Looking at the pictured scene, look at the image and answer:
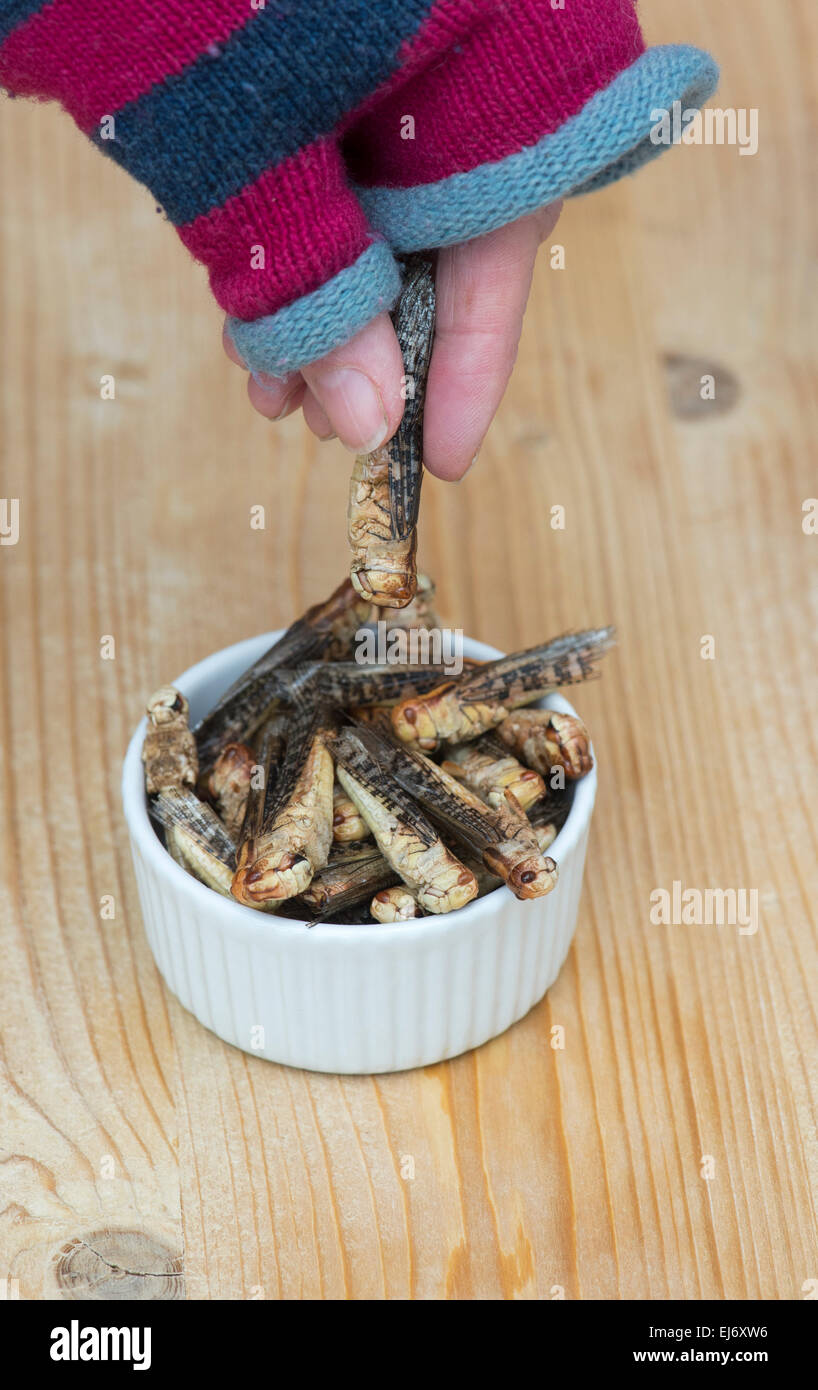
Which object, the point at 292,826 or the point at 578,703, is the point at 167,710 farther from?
the point at 578,703

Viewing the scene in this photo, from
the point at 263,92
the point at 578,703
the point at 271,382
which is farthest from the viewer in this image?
the point at 578,703

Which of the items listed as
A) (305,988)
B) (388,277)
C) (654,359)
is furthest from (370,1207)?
(654,359)

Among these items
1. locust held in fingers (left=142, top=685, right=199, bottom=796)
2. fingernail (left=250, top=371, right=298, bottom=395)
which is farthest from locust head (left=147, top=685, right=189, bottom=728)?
fingernail (left=250, top=371, right=298, bottom=395)

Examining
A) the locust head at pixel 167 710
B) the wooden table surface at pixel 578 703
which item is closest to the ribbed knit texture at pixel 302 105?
the locust head at pixel 167 710

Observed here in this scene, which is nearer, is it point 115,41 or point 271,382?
point 115,41

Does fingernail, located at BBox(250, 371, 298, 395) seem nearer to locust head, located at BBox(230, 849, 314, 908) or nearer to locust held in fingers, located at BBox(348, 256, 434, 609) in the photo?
locust held in fingers, located at BBox(348, 256, 434, 609)

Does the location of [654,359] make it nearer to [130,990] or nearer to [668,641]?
[668,641]

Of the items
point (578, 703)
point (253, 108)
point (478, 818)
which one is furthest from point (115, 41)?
point (578, 703)
